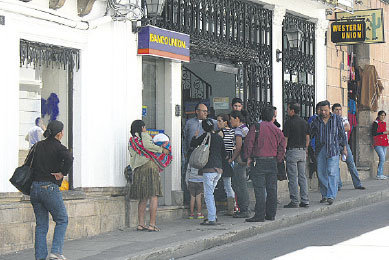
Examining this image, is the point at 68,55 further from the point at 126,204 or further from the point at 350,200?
the point at 350,200

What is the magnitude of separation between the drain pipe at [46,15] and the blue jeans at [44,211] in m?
2.59

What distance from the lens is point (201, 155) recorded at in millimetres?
12398

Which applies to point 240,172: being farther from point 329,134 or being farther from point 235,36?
point 235,36

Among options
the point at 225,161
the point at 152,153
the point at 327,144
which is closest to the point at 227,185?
the point at 225,161

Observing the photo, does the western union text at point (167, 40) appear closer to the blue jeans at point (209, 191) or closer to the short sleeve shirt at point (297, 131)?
the blue jeans at point (209, 191)

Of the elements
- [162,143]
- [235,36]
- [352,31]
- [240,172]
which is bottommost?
[240,172]

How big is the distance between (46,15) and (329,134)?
6276 mm

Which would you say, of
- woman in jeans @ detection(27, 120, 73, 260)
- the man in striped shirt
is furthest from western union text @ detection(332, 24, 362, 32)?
woman in jeans @ detection(27, 120, 73, 260)

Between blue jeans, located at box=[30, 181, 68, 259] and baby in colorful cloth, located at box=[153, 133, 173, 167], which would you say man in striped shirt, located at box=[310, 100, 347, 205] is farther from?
blue jeans, located at box=[30, 181, 68, 259]

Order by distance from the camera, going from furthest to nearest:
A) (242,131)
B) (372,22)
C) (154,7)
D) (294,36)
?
1. (372,22)
2. (294,36)
3. (242,131)
4. (154,7)

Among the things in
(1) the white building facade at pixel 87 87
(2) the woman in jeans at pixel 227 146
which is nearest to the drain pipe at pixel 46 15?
(1) the white building facade at pixel 87 87

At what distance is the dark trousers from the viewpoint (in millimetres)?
13086

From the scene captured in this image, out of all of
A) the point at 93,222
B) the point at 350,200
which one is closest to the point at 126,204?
the point at 93,222

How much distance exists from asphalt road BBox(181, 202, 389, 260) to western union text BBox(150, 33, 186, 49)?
346 cm
